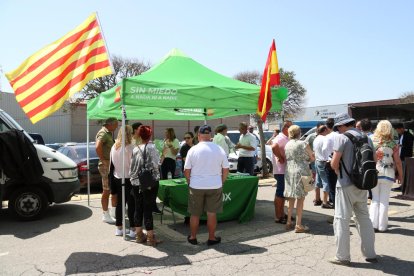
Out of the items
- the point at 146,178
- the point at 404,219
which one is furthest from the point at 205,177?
the point at 404,219

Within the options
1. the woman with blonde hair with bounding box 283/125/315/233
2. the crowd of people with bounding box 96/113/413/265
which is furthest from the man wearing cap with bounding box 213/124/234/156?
the woman with blonde hair with bounding box 283/125/315/233

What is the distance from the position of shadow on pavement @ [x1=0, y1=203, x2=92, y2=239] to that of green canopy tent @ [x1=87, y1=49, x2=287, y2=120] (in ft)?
7.02

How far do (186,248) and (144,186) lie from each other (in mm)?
1079

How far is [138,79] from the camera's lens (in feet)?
20.4

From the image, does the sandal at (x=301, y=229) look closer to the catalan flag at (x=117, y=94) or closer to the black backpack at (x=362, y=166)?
the black backpack at (x=362, y=166)

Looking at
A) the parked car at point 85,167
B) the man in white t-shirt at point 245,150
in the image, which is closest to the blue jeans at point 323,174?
the man in white t-shirt at point 245,150

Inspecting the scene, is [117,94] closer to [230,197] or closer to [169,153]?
[230,197]

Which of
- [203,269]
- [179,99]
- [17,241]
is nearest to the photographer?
[203,269]

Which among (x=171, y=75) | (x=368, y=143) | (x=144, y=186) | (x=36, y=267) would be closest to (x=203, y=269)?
(x=144, y=186)

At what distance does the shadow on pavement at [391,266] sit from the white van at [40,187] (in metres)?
5.41

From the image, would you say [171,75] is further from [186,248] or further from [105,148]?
[186,248]

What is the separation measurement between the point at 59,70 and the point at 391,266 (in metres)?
5.03

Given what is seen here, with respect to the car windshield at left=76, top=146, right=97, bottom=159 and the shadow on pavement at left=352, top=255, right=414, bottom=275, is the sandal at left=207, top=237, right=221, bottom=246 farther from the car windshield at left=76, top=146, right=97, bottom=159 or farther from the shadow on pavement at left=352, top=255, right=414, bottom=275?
the car windshield at left=76, top=146, right=97, bottom=159

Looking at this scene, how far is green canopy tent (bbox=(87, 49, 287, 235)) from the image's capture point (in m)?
6.06
